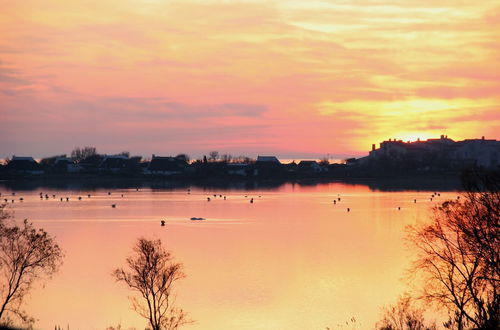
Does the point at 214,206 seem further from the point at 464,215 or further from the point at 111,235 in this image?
the point at 464,215

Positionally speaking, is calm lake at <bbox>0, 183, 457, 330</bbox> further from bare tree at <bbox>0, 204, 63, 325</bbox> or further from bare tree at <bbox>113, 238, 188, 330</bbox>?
bare tree at <bbox>0, 204, 63, 325</bbox>

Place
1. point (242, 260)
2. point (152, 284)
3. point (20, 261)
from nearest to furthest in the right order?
point (152, 284), point (20, 261), point (242, 260)

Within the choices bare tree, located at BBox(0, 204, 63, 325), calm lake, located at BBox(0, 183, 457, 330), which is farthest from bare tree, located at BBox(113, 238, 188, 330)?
bare tree, located at BBox(0, 204, 63, 325)

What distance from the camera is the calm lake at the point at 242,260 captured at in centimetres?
4888

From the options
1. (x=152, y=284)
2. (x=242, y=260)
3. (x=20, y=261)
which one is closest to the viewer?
(x=152, y=284)

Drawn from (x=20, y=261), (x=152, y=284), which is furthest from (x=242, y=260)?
(x=152, y=284)

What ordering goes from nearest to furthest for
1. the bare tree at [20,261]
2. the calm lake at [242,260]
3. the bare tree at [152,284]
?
the bare tree at [152,284]
the bare tree at [20,261]
the calm lake at [242,260]

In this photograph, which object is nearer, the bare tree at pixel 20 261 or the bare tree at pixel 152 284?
the bare tree at pixel 152 284

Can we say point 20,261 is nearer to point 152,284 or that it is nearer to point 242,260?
point 152,284

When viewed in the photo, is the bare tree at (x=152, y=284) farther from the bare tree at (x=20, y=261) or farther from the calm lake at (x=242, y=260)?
the bare tree at (x=20, y=261)

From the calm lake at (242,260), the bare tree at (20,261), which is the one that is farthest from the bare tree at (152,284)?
the bare tree at (20,261)

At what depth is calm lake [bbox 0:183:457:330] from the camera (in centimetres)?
4888

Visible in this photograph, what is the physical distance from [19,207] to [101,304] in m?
79.5

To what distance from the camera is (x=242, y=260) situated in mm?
68938
